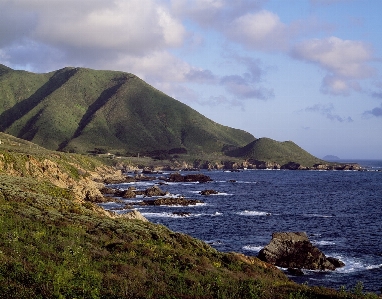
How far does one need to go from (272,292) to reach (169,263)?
263 inches

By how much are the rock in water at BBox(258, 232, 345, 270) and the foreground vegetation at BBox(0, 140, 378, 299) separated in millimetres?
12965

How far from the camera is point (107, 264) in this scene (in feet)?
65.1

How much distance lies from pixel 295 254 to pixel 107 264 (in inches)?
1077

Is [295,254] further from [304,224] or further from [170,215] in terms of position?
[170,215]

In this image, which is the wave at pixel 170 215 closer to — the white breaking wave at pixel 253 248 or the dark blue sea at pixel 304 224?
the dark blue sea at pixel 304 224

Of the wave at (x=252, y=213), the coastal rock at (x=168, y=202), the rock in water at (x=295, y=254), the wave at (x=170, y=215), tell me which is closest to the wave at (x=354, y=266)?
the rock in water at (x=295, y=254)

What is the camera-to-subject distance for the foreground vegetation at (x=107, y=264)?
15.5 metres

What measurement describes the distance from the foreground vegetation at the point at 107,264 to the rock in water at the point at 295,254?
42.5 feet

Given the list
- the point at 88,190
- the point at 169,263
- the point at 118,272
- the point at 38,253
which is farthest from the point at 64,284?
the point at 88,190

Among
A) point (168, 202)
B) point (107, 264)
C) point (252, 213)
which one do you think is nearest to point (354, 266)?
point (107, 264)

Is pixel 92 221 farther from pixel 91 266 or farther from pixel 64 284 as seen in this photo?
pixel 64 284

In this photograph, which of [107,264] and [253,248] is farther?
[253,248]

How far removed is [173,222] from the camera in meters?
65.2

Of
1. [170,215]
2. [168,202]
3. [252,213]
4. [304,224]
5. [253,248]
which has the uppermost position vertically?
[304,224]
